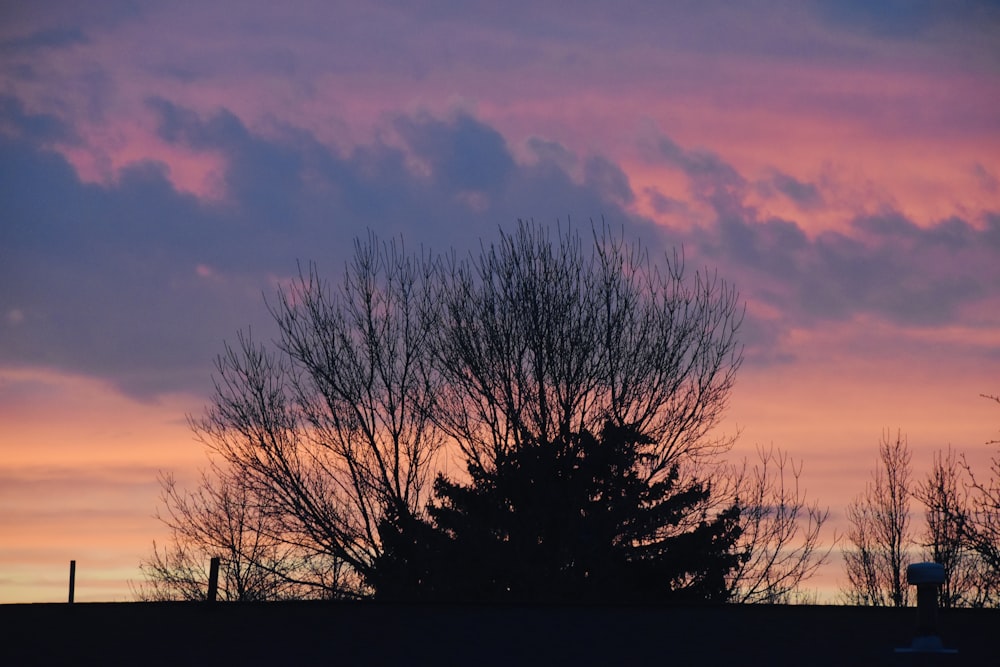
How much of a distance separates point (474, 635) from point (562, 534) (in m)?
22.2

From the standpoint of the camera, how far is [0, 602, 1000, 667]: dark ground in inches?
538

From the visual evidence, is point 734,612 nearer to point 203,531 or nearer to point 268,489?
point 268,489

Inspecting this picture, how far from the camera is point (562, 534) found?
121ft

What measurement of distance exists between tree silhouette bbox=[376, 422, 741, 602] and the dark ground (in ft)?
64.1

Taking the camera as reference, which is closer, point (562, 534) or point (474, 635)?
point (474, 635)

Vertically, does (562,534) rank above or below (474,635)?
above

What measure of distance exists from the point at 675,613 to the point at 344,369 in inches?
999

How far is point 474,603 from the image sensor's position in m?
17.0

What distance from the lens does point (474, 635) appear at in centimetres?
1493

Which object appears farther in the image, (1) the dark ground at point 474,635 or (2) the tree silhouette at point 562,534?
(2) the tree silhouette at point 562,534

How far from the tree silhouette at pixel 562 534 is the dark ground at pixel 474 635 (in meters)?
19.5

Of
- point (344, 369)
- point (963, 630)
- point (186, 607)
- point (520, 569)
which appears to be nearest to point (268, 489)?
point (344, 369)

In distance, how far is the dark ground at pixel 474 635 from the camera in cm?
1366

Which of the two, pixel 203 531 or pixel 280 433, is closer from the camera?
pixel 280 433
